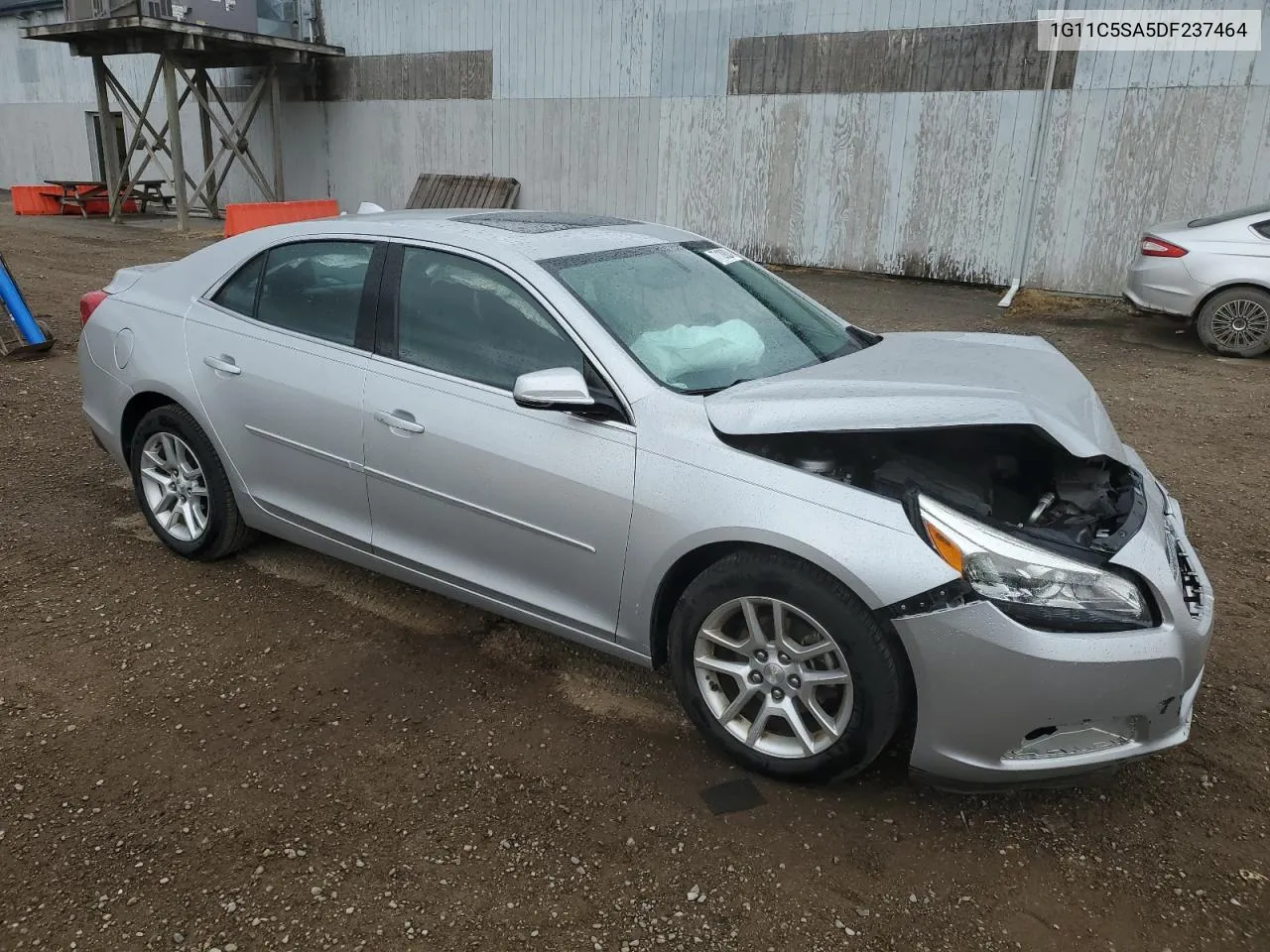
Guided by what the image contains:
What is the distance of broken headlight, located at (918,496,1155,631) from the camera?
2.58 m

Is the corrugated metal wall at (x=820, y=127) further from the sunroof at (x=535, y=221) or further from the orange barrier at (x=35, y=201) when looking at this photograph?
the sunroof at (x=535, y=221)

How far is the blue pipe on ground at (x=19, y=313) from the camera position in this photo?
8.04 m

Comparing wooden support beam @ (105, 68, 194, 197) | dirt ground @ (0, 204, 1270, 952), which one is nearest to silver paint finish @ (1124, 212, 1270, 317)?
dirt ground @ (0, 204, 1270, 952)

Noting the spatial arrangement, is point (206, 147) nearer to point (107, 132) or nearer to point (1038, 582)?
point (107, 132)

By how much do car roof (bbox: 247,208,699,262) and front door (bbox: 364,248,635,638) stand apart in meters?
0.11

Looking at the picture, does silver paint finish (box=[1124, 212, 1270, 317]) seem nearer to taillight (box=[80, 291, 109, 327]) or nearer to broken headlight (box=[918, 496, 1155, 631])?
broken headlight (box=[918, 496, 1155, 631])

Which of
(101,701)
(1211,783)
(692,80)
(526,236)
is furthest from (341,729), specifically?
(692,80)

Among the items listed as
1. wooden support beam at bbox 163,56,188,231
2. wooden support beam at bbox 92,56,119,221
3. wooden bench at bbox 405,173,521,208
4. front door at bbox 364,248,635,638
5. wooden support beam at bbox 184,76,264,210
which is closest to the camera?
front door at bbox 364,248,635,638

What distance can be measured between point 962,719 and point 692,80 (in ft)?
44.2

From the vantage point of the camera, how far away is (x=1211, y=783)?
306 centimetres

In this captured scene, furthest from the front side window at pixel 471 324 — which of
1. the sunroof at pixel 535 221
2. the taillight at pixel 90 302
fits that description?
the taillight at pixel 90 302

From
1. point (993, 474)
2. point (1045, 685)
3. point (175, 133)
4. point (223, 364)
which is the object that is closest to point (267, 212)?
point (175, 133)

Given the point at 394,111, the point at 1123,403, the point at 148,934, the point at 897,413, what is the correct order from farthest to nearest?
the point at 394,111
the point at 1123,403
the point at 897,413
the point at 148,934

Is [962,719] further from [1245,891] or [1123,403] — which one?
[1123,403]
